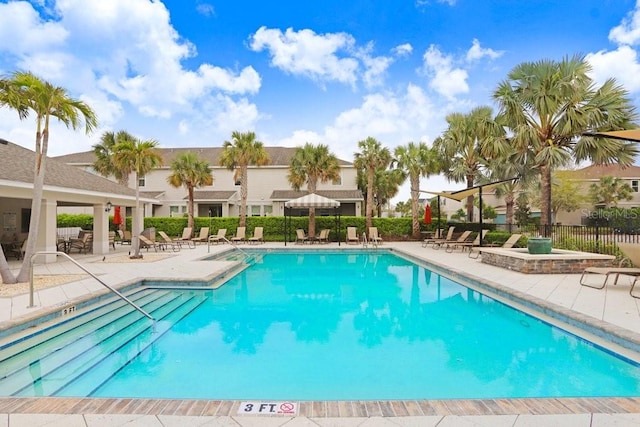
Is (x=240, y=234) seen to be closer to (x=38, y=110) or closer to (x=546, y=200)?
(x=38, y=110)

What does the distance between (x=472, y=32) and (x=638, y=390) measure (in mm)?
17551

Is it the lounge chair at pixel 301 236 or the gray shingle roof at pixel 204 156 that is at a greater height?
the gray shingle roof at pixel 204 156

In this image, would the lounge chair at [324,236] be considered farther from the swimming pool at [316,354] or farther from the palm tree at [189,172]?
the swimming pool at [316,354]

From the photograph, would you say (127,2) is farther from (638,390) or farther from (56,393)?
(638,390)

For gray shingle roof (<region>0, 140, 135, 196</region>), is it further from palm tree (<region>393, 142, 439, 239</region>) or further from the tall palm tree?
the tall palm tree

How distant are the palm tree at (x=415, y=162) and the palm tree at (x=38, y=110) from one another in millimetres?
18468

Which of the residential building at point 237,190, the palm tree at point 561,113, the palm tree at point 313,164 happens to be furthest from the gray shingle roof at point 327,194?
the palm tree at point 561,113

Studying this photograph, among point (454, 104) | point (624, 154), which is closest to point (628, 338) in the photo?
point (624, 154)

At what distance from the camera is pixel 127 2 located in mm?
13445

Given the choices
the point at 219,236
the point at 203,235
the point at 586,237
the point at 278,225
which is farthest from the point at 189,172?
the point at 586,237

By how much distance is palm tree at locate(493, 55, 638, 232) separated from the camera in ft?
46.3

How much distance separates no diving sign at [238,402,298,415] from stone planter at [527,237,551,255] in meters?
11.1

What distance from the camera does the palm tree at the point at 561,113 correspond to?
556 inches

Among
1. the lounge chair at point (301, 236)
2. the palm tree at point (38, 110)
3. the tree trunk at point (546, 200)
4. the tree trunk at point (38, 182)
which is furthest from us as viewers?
the lounge chair at point (301, 236)
